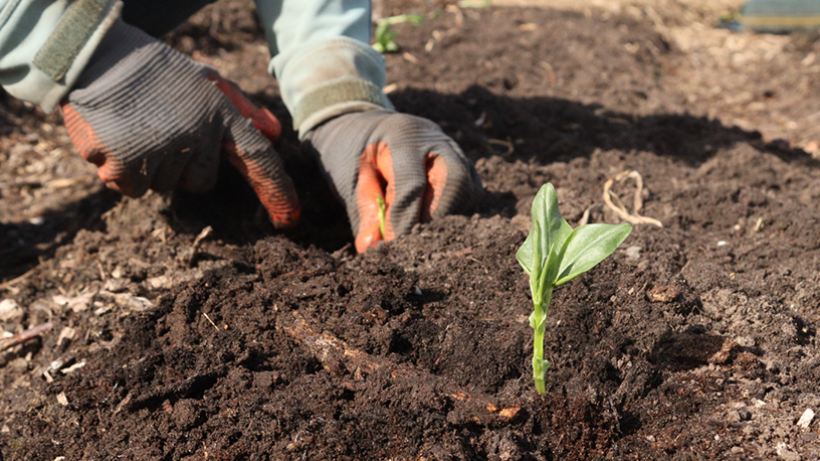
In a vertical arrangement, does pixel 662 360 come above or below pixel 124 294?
above

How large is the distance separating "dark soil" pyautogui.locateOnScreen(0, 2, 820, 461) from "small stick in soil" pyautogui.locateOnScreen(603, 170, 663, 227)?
0.04 m

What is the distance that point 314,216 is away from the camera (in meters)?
2.45

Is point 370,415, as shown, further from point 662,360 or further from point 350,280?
point 662,360

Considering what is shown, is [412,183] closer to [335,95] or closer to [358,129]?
[358,129]

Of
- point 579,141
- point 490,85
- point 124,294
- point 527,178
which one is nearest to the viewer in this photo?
point 124,294

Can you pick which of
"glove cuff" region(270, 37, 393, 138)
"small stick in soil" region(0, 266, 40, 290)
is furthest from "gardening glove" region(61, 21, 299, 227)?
"small stick in soil" region(0, 266, 40, 290)

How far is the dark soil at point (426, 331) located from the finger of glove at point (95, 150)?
274 millimetres

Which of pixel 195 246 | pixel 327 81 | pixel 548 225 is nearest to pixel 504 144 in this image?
pixel 327 81

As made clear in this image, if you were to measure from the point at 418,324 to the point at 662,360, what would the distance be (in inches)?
22.5

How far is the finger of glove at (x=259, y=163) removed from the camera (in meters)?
2.06

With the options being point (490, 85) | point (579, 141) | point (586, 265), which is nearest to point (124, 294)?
point (586, 265)

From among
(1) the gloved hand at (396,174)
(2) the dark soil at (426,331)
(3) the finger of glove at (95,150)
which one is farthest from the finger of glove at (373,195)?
(3) the finger of glove at (95,150)

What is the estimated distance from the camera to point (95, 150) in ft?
6.26

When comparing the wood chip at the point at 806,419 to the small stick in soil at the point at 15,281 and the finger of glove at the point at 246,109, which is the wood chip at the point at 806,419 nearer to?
the finger of glove at the point at 246,109
